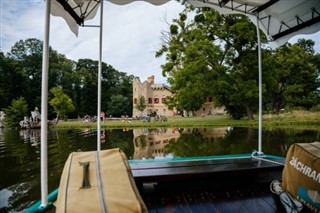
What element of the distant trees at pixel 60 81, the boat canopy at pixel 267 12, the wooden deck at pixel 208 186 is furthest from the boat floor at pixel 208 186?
the distant trees at pixel 60 81

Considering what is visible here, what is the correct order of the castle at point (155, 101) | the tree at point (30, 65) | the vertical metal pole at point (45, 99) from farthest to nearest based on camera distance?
the castle at point (155, 101) → the tree at point (30, 65) → the vertical metal pole at point (45, 99)

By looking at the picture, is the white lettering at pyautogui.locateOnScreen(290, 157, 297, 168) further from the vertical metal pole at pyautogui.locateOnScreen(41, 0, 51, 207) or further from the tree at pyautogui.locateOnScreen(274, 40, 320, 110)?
the tree at pyautogui.locateOnScreen(274, 40, 320, 110)

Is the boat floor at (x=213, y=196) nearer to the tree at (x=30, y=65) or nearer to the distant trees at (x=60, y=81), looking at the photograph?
the distant trees at (x=60, y=81)

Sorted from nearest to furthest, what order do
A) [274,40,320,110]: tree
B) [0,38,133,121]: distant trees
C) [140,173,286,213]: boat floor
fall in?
[140,173,286,213]: boat floor → [274,40,320,110]: tree → [0,38,133,121]: distant trees

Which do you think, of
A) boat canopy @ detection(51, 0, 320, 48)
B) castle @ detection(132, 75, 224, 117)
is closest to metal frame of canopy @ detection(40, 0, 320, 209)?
boat canopy @ detection(51, 0, 320, 48)

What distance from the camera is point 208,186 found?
6.68ft

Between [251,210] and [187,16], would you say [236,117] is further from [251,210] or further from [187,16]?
[251,210]

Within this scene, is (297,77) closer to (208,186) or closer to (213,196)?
(208,186)

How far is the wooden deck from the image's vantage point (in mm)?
1663

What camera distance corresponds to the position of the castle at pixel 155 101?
2898 centimetres

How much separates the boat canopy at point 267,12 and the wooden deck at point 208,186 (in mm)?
1490

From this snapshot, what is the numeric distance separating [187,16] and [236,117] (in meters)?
8.81

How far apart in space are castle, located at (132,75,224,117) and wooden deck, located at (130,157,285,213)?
26224 mm

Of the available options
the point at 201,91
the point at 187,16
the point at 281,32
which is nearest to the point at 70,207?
the point at 281,32
